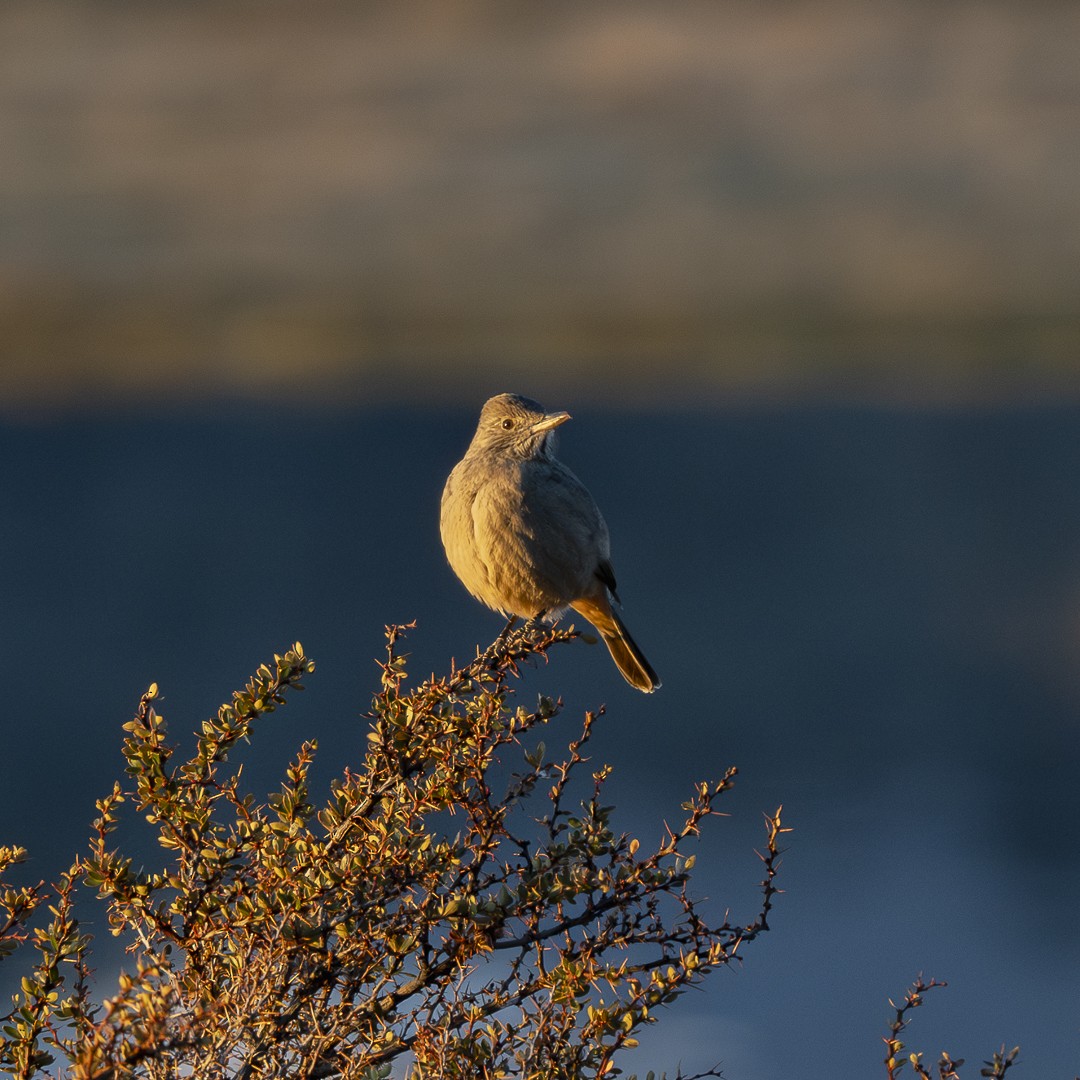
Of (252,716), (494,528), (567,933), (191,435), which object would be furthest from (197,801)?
(191,435)

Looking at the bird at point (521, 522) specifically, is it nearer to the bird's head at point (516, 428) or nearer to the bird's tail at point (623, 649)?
the bird's head at point (516, 428)

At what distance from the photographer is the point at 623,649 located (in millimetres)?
5086

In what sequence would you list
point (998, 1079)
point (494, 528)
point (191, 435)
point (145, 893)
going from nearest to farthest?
1. point (998, 1079)
2. point (145, 893)
3. point (494, 528)
4. point (191, 435)

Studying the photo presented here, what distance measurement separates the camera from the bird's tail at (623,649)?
199 inches

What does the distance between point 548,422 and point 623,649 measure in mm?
940

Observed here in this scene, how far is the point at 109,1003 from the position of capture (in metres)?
1.72

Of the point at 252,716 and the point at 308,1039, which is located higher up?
the point at 252,716

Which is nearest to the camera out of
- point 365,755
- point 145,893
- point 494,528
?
point 145,893

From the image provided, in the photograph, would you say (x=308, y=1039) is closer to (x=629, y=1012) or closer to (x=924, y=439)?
(x=629, y=1012)

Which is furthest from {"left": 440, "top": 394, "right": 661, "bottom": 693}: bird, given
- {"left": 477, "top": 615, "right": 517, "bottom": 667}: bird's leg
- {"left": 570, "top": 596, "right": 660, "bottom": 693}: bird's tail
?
{"left": 477, "top": 615, "right": 517, "bottom": 667}: bird's leg

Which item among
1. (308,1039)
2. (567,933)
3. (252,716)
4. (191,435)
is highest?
(191,435)

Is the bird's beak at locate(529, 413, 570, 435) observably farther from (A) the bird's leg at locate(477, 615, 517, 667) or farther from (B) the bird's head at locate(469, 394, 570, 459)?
(A) the bird's leg at locate(477, 615, 517, 667)

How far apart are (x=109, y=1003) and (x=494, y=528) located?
282 centimetres

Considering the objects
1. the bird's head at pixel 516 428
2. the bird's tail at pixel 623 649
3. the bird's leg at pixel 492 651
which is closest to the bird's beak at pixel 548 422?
the bird's head at pixel 516 428
